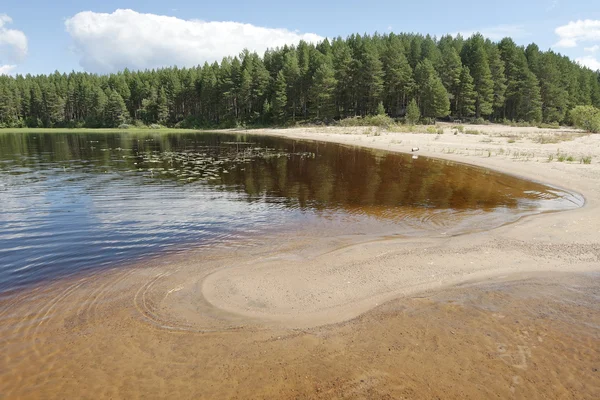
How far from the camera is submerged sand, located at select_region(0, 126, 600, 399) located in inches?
207

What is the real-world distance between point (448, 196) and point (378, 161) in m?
13.8

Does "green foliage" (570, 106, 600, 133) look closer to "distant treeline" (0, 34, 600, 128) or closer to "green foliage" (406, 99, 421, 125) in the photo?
"distant treeline" (0, 34, 600, 128)

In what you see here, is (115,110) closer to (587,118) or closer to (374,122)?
(374,122)

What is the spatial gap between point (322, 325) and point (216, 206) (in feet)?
34.5

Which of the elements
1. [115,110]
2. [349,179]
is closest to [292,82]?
[115,110]

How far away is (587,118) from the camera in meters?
53.5

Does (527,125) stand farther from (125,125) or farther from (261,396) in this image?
(125,125)

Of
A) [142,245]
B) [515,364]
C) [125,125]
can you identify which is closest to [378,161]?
[142,245]

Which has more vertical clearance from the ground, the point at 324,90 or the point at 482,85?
the point at 482,85

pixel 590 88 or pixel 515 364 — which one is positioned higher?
pixel 590 88

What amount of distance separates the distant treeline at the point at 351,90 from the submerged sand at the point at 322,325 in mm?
70865

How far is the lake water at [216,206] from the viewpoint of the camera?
10828mm

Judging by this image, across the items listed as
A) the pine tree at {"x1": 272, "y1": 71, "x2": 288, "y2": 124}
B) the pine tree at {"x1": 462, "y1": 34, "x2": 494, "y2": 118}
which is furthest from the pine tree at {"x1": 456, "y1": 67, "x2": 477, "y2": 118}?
the pine tree at {"x1": 272, "y1": 71, "x2": 288, "y2": 124}

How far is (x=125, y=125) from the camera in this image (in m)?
112
